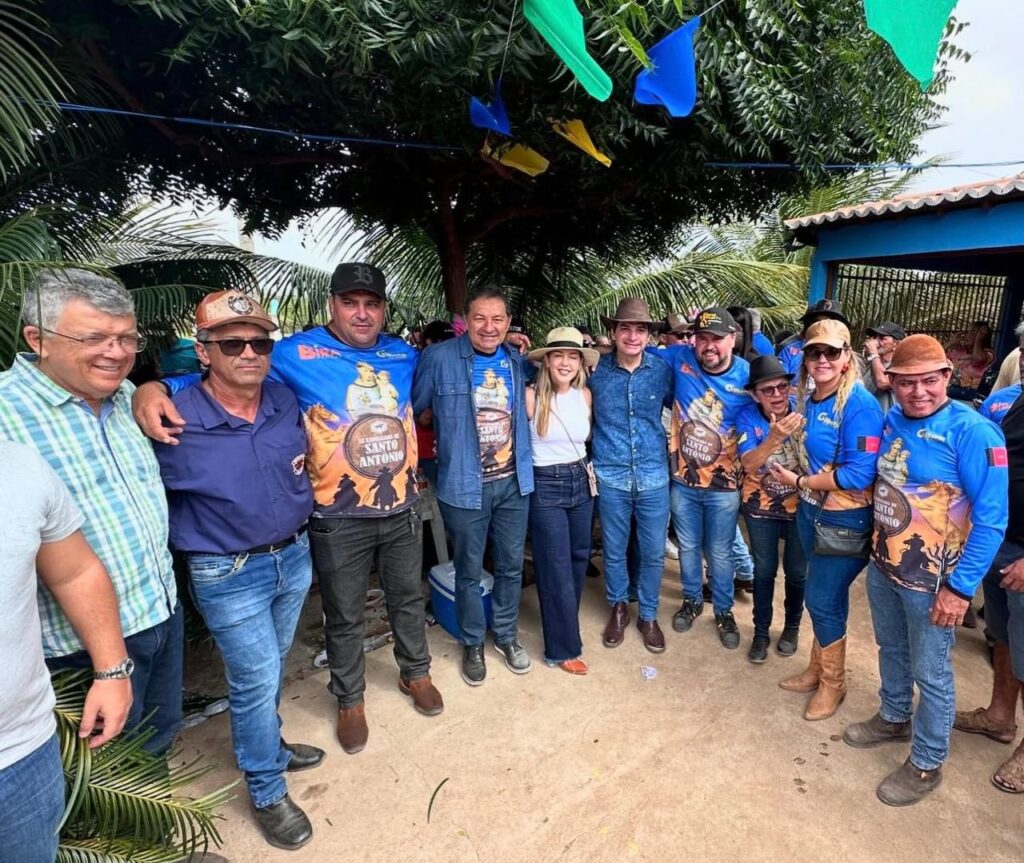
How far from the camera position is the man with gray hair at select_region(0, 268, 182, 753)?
153cm

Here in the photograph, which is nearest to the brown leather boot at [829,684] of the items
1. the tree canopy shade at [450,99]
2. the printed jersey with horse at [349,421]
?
the printed jersey with horse at [349,421]

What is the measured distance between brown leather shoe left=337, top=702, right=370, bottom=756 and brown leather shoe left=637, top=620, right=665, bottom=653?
165 cm

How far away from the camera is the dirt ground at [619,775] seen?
6.96ft

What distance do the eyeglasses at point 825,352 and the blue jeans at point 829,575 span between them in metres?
0.67

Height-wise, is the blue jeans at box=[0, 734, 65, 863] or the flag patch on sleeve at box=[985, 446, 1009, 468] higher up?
the flag patch on sleeve at box=[985, 446, 1009, 468]

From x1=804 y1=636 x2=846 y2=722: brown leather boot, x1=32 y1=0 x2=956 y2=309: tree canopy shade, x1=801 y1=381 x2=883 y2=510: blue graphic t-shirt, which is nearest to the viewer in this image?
x1=32 y1=0 x2=956 y2=309: tree canopy shade

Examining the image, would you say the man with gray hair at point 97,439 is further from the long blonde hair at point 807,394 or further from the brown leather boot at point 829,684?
the brown leather boot at point 829,684

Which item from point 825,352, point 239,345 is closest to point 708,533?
point 825,352

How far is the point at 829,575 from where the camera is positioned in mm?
2629

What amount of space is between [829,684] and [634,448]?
4.92ft

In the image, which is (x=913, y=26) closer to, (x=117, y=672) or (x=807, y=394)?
(x=807, y=394)

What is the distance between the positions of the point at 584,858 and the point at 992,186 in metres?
6.02

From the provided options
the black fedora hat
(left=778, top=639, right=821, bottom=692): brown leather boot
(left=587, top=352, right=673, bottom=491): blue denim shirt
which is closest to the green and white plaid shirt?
Result: (left=587, top=352, right=673, bottom=491): blue denim shirt

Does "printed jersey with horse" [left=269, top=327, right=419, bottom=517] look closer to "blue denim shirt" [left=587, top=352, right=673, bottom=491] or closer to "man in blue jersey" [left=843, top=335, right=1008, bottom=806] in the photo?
"blue denim shirt" [left=587, top=352, right=673, bottom=491]
